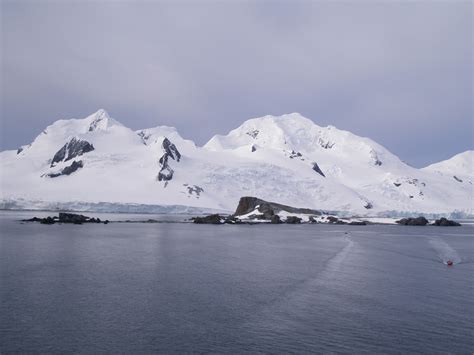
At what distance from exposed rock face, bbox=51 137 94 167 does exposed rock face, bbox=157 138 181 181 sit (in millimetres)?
28190

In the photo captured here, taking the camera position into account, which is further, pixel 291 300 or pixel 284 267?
pixel 284 267

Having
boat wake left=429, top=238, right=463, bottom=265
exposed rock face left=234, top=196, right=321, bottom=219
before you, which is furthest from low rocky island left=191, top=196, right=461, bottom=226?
boat wake left=429, top=238, right=463, bottom=265

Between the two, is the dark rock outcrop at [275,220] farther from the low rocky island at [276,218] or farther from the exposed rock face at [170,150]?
the exposed rock face at [170,150]

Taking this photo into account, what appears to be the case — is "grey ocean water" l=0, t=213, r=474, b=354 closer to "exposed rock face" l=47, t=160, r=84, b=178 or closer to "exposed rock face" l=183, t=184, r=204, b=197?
"exposed rock face" l=183, t=184, r=204, b=197

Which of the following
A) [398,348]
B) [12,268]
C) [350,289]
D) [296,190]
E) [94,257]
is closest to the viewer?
[398,348]

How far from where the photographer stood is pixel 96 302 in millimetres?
18516

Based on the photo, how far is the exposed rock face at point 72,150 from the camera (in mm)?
165625

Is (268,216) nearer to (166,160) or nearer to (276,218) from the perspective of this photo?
(276,218)

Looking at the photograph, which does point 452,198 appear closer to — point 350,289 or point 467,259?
point 467,259

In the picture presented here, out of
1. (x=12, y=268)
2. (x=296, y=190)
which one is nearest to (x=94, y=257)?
(x=12, y=268)

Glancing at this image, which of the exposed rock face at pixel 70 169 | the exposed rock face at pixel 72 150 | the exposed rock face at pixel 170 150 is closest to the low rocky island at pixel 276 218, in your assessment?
the exposed rock face at pixel 170 150

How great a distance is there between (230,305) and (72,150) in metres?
163

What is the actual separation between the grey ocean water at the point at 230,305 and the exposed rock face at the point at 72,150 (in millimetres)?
139384

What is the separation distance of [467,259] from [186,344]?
29.5m
